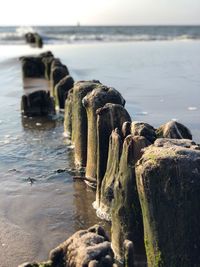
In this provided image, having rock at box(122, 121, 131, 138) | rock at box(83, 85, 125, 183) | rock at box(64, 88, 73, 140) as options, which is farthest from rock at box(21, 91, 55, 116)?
rock at box(122, 121, 131, 138)

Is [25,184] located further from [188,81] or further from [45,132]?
[188,81]

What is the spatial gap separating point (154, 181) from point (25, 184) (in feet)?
12.6

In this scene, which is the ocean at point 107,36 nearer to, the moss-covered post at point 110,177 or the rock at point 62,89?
the rock at point 62,89

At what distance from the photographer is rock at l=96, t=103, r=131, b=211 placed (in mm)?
6121

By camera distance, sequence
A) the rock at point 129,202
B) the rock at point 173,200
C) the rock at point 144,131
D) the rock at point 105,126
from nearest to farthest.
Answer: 1. the rock at point 173,200
2. the rock at point 129,202
3. the rock at point 144,131
4. the rock at point 105,126

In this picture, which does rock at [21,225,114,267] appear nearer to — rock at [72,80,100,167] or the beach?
the beach

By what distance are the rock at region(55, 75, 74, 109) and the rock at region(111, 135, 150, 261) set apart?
8127mm

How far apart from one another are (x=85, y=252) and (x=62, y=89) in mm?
9527

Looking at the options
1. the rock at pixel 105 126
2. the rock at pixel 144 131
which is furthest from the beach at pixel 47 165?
the rock at pixel 144 131

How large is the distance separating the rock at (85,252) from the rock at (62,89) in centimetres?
909

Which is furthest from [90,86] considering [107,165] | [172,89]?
[172,89]

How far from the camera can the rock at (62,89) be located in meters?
12.8

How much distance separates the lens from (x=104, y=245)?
3676mm

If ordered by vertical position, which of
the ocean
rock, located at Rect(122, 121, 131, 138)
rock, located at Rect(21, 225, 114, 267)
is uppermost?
rock, located at Rect(122, 121, 131, 138)
